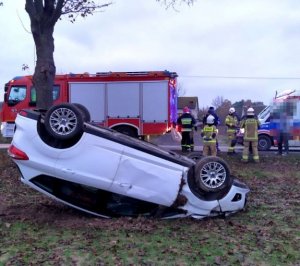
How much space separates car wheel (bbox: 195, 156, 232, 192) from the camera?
6.64 m

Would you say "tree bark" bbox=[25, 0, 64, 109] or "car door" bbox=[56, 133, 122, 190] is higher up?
"tree bark" bbox=[25, 0, 64, 109]

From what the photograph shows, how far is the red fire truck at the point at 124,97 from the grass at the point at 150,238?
9.40 m

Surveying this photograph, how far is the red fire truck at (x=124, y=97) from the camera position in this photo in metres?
17.4

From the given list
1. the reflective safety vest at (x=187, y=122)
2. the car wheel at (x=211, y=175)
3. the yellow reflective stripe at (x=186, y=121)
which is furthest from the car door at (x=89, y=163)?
the yellow reflective stripe at (x=186, y=121)

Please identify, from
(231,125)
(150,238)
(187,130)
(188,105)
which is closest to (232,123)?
(231,125)

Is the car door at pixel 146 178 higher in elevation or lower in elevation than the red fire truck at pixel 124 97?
lower

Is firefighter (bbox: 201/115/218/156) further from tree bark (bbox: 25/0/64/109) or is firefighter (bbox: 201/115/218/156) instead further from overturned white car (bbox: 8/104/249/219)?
overturned white car (bbox: 8/104/249/219)

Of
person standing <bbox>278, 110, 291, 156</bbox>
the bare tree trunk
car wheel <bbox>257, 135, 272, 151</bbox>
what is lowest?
car wheel <bbox>257, 135, 272, 151</bbox>

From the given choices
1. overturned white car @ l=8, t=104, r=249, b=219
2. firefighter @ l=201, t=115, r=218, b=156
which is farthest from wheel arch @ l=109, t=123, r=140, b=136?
overturned white car @ l=8, t=104, r=249, b=219

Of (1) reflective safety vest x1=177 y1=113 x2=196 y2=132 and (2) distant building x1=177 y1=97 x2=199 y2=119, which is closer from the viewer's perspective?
(1) reflective safety vest x1=177 y1=113 x2=196 y2=132

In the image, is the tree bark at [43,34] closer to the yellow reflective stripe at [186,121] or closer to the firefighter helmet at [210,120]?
the firefighter helmet at [210,120]

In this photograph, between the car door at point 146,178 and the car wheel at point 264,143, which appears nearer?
the car door at point 146,178

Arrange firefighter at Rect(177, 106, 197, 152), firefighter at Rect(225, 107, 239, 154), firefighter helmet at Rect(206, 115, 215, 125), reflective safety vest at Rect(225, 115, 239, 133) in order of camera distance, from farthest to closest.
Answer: firefighter at Rect(177, 106, 197, 152), reflective safety vest at Rect(225, 115, 239, 133), firefighter at Rect(225, 107, 239, 154), firefighter helmet at Rect(206, 115, 215, 125)

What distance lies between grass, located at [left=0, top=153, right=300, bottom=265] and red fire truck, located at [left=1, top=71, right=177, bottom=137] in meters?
9.40
